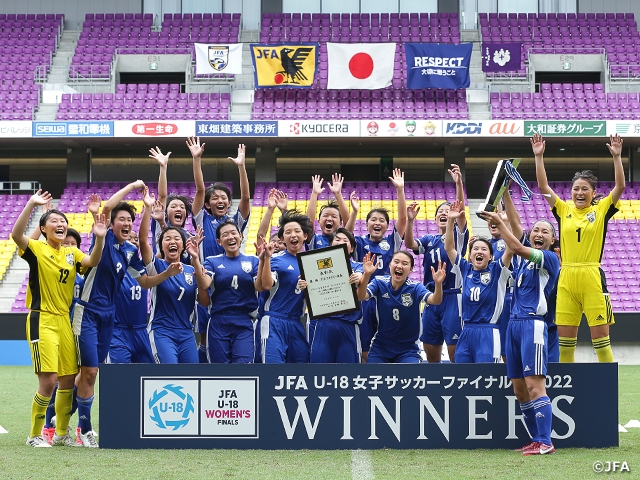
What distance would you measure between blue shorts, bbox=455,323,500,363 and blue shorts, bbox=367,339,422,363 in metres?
0.73

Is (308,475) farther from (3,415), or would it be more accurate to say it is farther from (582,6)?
(582,6)

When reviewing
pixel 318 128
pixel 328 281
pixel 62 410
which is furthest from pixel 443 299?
pixel 318 128

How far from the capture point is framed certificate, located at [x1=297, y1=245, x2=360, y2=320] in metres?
6.90

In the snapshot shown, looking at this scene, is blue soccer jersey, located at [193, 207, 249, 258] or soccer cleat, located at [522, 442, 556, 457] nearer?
soccer cleat, located at [522, 442, 556, 457]

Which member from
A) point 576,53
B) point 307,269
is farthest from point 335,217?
point 576,53

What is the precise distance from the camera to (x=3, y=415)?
30.7 ft

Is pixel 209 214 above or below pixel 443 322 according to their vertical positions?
above

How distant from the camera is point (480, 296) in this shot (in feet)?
26.7

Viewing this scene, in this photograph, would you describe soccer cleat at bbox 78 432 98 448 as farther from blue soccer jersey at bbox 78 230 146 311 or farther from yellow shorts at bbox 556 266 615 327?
yellow shorts at bbox 556 266 615 327

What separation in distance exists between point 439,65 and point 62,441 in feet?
67.6

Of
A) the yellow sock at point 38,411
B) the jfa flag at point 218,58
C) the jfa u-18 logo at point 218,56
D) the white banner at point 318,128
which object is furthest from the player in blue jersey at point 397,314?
the jfa u-18 logo at point 218,56

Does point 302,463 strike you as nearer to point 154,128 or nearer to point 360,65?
point 154,128

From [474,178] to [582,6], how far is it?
303 inches

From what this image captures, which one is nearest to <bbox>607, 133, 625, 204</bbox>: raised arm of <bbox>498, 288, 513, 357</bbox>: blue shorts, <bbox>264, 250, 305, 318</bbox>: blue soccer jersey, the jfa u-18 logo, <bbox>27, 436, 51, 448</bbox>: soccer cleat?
<bbox>498, 288, 513, 357</bbox>: blue shorts
